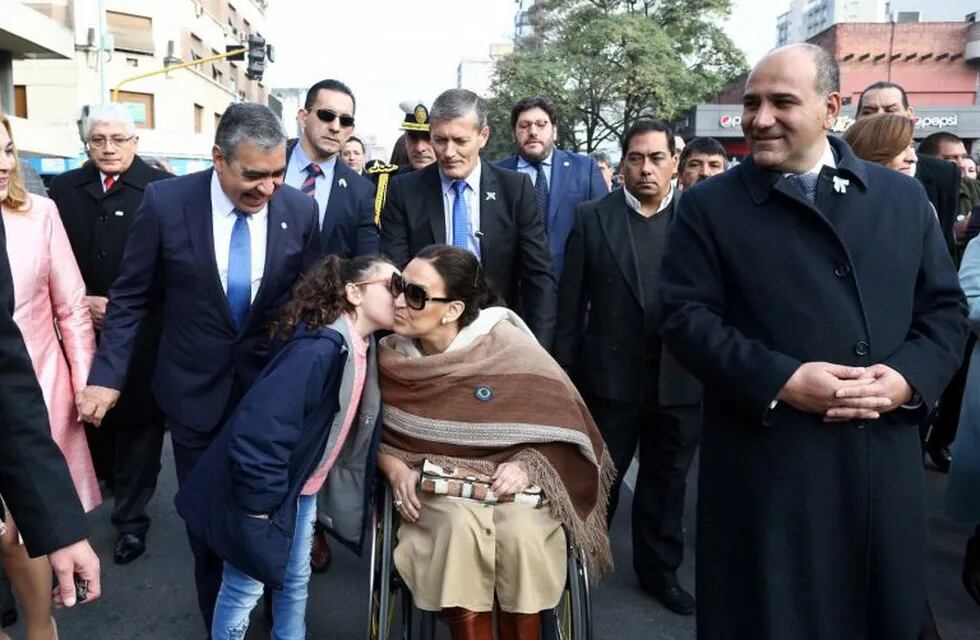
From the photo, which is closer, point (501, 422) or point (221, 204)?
point (501, 422)

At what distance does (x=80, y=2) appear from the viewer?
32.7 metres

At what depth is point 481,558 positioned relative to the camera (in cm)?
279

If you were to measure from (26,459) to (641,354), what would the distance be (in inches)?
102

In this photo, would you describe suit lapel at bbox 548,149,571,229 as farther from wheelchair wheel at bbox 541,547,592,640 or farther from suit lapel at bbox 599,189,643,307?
wheelchair wheel at bbox 541,547,592,640

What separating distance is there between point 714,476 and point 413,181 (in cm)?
216

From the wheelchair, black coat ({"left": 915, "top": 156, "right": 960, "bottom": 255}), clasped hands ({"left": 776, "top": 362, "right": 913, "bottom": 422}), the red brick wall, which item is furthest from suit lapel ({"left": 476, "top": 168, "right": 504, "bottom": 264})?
the red brick wall

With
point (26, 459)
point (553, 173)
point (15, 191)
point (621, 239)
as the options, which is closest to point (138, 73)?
point (553, 173)

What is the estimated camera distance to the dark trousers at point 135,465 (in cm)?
433

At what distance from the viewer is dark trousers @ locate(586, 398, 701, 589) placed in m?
3.78

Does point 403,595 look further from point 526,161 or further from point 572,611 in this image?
point 526,161

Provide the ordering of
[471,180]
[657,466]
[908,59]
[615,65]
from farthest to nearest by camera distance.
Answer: [908,59], [615,65], [471,180], [657,466]

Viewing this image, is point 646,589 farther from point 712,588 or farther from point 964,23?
point 964,23

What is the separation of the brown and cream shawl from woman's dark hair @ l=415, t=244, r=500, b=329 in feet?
0.46

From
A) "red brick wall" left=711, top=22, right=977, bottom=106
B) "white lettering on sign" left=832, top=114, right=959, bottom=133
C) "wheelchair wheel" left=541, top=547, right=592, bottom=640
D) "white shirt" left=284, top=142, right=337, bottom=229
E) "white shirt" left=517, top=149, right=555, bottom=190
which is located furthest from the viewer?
"red brick wall" left=711, top=22, right=977, bottom=106
